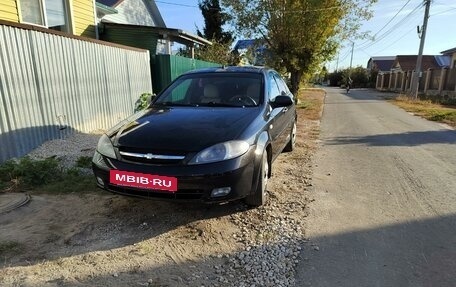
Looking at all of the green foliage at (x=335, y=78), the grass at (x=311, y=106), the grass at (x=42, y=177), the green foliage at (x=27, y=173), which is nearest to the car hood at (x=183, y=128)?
the grass at (x=42, y=177)

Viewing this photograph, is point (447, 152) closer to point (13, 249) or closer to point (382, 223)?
point (382, 223)

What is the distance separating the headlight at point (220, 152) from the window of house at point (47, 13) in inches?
319

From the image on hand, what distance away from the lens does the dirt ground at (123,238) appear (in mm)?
2775

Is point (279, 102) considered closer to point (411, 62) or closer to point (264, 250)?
point (264, 250)

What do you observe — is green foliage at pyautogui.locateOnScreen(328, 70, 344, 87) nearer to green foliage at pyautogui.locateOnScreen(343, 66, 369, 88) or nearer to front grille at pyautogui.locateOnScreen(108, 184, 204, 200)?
green foliage at pyautogui.locateOnScreen(343, 66, 369, 88)

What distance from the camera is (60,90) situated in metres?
6.73

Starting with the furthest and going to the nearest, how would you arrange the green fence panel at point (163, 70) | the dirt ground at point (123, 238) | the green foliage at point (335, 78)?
the green foliage at point (335, 78) → the green fence panel at point (163, 70) → the dirt ground at point (123, 238)

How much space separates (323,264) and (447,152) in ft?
18.9

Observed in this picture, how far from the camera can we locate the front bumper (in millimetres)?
3229

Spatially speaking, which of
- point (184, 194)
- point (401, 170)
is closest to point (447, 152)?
point (401, 170)

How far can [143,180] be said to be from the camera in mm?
3305

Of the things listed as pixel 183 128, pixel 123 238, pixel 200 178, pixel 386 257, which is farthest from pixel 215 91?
pixel 386 257

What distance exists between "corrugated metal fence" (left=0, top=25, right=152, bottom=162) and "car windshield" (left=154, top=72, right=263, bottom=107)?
246cm

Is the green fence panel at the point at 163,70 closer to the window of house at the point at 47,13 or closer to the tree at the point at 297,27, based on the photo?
the window of house at the point at 47,13
